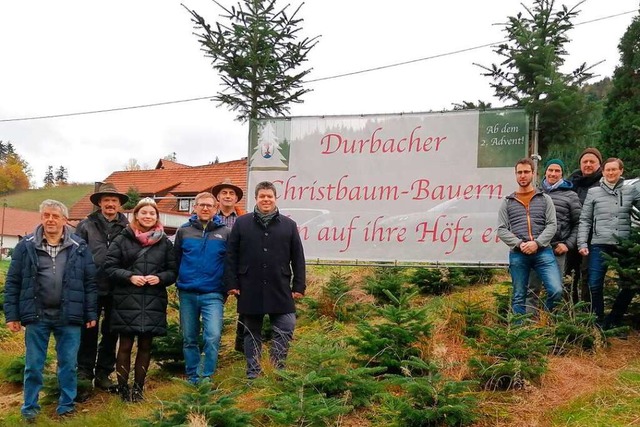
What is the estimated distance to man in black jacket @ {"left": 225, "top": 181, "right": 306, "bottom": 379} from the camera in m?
4.91

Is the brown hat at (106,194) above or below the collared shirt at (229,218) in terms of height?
above

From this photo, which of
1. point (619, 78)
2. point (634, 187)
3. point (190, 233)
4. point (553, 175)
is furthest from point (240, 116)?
point (619, 78)

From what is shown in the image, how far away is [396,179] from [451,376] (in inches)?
120

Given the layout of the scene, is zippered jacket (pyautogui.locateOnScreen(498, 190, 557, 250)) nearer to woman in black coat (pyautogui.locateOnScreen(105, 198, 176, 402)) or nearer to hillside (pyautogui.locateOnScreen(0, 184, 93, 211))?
woman in black coat (pyautogui.locateOnScreen(105, 198, 176, 402))

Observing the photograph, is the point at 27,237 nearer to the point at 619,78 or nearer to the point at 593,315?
the point at 593,315

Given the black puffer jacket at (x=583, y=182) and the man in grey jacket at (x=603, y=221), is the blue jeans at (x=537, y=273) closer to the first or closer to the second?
the man in grey jacket at (x=603, y=221)

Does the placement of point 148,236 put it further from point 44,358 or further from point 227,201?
point 44,358

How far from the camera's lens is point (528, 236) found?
5.20 m

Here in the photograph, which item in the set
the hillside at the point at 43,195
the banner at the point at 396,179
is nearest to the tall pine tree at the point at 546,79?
the banner at the point at 396,179

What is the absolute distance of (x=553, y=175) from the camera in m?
5.53

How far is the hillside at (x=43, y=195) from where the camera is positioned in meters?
87.4

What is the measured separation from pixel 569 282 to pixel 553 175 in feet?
4.01

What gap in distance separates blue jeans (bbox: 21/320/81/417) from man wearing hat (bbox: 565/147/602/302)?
4.70 meters

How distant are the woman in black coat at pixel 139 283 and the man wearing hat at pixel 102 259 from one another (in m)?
0.41
